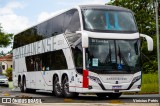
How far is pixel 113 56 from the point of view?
1922 centimetres

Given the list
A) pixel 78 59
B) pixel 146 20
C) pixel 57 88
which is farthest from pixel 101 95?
pixel 146 20

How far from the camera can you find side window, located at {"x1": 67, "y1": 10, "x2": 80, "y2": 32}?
1958cm

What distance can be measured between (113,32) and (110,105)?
193 inches

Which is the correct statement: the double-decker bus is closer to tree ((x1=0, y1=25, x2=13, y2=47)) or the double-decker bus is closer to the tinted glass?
the tinted glass

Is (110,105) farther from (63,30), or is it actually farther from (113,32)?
(63,30)

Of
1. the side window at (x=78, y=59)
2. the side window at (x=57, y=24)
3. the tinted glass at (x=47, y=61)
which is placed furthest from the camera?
the side window at (x=57, y=24)

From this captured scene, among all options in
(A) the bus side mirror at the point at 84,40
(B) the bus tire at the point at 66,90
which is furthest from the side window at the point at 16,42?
(A) the bus side mirror at the point at 84,40

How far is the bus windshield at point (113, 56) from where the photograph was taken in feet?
62.3

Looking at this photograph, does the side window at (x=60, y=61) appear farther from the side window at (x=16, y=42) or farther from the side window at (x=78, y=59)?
the side window at (x=16, y=42)

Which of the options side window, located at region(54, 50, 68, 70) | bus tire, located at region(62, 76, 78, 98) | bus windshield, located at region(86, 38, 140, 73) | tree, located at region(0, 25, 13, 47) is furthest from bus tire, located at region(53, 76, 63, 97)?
tree, located at region(0, 25, 13, 47)

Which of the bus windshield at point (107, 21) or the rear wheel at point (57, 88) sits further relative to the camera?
the rear wheel at point (57, 88)

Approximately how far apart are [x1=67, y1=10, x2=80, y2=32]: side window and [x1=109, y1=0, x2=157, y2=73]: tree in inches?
1380

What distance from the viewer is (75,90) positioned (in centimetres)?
1973

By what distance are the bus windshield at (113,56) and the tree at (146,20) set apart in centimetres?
3527
